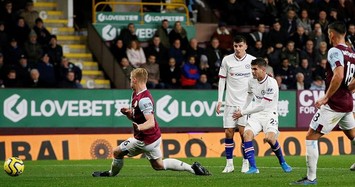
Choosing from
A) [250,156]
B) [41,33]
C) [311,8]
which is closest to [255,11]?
[311,8]

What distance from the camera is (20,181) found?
14844 millimetres

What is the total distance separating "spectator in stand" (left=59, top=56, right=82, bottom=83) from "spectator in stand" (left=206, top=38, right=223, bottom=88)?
4137 millimetres

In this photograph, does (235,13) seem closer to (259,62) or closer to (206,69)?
(206,69)

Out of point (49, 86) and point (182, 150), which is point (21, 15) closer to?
point (49, 86)

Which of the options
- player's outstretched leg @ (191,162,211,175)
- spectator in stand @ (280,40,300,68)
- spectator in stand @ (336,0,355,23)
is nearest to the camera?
player's outstretched leg @ (191,162,211,175)

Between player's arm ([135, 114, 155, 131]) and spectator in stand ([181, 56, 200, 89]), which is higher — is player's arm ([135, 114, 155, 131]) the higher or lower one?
the higher one

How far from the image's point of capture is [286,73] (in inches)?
1144

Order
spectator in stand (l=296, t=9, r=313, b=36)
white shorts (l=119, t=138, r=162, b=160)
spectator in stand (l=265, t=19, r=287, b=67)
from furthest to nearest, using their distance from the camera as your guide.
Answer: spectator in stand (l=296, t=9, r=313, b=36)
spectator in stand (l=265, t=19, r=287, b=67)
white shorts (l=119, t=138, r=162, b=160)

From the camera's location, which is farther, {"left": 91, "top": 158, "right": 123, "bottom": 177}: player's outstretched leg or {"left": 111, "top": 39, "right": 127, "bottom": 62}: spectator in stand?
{"left": 111, "top": 39, "right": 127, "bottom": 62}: spectator in stand

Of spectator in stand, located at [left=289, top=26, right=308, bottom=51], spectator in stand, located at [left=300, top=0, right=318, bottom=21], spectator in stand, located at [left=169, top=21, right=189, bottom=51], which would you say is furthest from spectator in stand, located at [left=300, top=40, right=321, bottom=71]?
spectator in stand, located at [left=169, top=21, right=189, bottom=51]

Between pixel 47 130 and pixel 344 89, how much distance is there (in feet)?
40.5

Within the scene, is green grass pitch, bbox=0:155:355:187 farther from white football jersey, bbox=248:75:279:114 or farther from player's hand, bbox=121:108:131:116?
white football jersey, bbox=248:75:279:114

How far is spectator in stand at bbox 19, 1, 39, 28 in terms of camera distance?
1085 inches

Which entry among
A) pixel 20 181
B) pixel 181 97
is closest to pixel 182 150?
pixel 181 97
